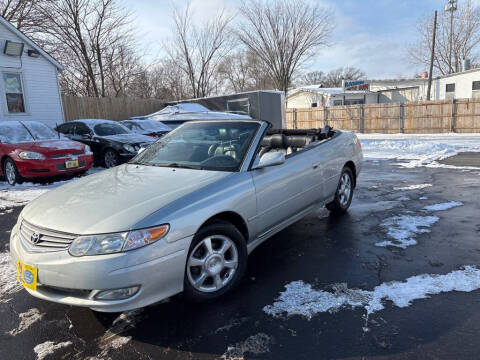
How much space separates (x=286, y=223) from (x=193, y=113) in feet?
37.5

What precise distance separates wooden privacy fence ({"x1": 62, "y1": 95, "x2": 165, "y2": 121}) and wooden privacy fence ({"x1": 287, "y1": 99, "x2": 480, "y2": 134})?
11.6 meters

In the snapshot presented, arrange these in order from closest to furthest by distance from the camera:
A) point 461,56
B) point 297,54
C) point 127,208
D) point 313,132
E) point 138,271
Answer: point 138,271, point 127,208, point 313,132, point 297,54, point 461,56

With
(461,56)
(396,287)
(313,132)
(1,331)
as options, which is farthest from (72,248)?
(461,56)

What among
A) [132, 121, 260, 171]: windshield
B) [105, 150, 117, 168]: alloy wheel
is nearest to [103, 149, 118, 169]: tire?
[105, 150, 117, 168]: alloy wheel

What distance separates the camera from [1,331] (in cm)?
267

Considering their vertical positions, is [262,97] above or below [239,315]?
above

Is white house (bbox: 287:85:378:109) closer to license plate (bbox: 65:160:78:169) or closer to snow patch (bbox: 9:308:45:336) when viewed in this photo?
license plate (bbox: 65:160:78:169)

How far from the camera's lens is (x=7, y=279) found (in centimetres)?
349

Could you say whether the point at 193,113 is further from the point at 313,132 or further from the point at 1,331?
the point at 1,331

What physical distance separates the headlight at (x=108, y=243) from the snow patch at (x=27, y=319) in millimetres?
902

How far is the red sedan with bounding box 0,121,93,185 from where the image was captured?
25.6 feet

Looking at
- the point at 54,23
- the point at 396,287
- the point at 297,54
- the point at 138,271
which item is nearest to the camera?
the point at 138,271

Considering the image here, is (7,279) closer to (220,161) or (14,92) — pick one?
(220,161)

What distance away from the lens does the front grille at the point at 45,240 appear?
241 cm
